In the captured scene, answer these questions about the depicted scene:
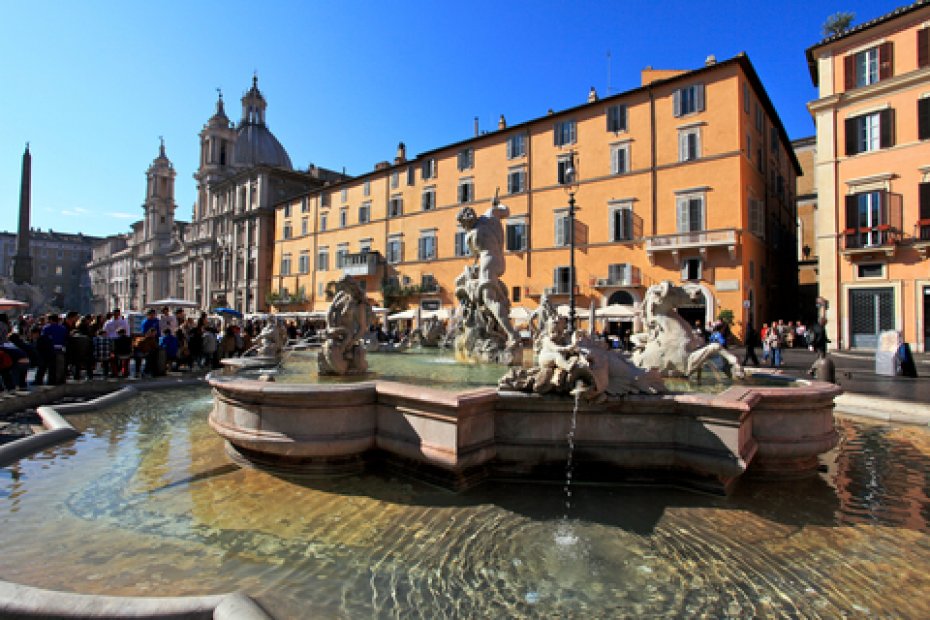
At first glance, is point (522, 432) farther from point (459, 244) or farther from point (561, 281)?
point (459, 244)

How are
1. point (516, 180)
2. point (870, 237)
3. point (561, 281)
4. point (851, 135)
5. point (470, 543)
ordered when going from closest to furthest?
point (470, 543), point (870, 237), point (851, 135), point (561, 281), point (516, 180)

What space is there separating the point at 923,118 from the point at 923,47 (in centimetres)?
288

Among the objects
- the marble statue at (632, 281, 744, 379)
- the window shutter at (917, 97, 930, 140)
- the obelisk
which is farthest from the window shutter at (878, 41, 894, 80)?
the obelisk

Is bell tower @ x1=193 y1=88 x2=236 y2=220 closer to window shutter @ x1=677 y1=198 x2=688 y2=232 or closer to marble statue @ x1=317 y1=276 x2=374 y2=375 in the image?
window shutter @ x1=677 y1=198 x2=688 y2=232

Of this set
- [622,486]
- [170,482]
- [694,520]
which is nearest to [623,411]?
[622,486]

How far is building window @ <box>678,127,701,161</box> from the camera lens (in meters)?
26.7

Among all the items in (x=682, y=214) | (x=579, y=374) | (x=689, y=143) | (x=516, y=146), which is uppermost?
(x=516, y=146)

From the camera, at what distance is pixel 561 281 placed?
102 ft

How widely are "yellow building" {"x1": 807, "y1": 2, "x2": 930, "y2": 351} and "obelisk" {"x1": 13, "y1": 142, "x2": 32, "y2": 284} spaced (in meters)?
49.8

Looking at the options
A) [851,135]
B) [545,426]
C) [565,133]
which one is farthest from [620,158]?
[545,426]

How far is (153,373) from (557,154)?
26988mm

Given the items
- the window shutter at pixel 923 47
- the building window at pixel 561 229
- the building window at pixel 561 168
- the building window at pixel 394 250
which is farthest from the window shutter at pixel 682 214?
the building window at pixel 394 250

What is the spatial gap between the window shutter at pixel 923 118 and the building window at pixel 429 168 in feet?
91.7

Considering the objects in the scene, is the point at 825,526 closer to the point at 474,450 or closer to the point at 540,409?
the point at 540,409
